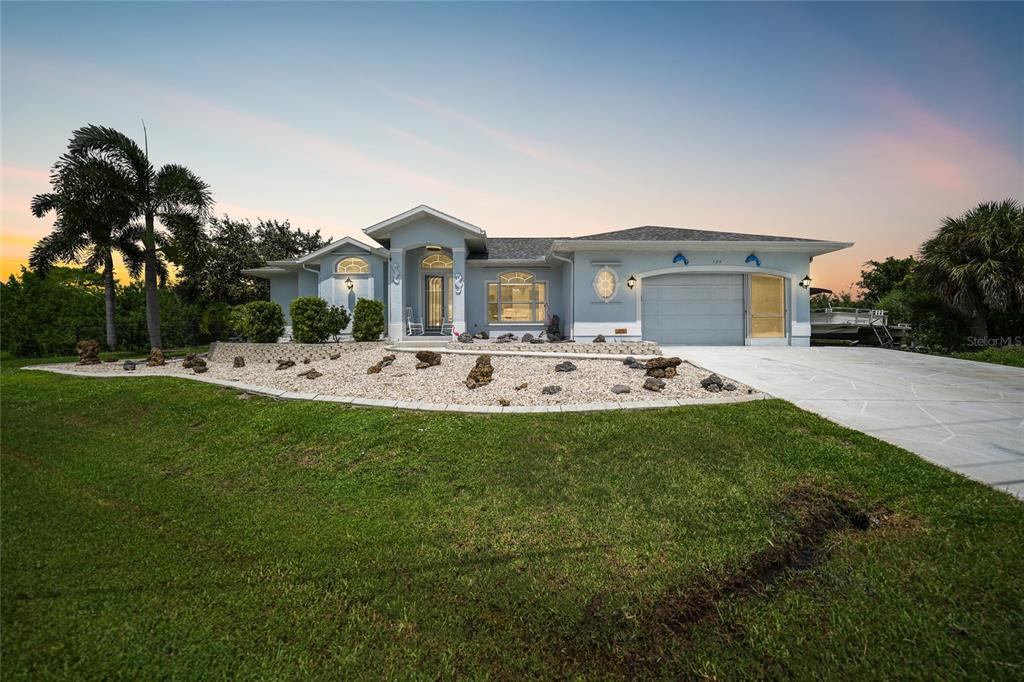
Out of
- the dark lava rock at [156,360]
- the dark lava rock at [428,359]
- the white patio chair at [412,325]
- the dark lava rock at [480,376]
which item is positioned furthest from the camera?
the white patio chair at [412,325]

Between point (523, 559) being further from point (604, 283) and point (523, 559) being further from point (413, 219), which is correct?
point (413, 219)

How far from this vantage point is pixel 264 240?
25188 mm

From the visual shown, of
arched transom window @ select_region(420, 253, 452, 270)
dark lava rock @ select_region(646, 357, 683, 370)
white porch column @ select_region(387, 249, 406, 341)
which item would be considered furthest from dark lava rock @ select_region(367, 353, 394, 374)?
arched transom window @ select_region(420, 253, 452, 270)

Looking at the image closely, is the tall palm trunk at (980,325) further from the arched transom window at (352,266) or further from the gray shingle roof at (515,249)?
the arched transom window at (352,266)

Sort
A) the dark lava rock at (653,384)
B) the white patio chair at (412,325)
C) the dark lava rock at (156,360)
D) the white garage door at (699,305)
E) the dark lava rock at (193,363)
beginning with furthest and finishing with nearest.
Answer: the white patio chair at (412,325)
the white garage door at (699,305)
the dark lava rock at (156,360)
the dark lava rock at (193,363)
the dark lava rock at (653,384)

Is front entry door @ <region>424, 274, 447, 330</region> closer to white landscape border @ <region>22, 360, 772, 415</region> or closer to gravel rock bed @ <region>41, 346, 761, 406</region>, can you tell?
gravel rock bed @ <region>41, 346, 761, 406</region>

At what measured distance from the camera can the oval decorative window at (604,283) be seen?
1367 centimetres

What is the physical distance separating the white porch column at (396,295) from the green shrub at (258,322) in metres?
3.51

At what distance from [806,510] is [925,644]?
132 cm

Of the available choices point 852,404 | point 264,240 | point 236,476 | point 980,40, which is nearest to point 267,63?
point 236,476

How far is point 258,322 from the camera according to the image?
12.0 m

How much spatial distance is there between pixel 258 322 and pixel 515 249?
9.95 meters

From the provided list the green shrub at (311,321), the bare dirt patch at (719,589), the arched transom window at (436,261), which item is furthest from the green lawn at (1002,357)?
the green shrub at (311,321)

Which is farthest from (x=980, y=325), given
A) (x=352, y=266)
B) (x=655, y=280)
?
(x=352, y=266)
